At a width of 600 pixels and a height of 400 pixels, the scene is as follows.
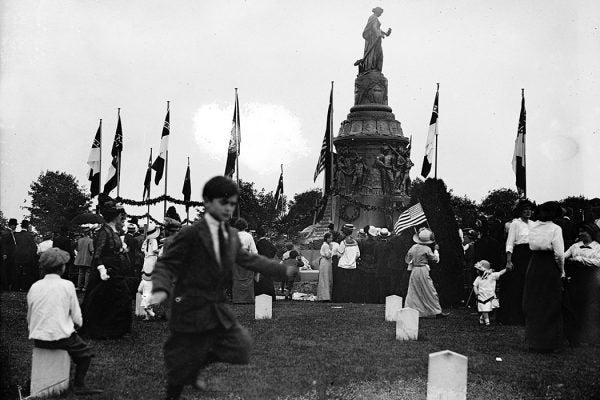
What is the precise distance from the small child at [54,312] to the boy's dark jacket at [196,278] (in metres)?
1.59

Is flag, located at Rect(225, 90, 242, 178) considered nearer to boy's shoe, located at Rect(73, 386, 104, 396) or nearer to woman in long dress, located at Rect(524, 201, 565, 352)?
woman in long dress, located at Rect(524, 201, 565, 352)

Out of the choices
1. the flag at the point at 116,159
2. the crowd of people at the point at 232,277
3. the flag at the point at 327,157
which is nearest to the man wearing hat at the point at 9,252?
the crowd of people at the point at 232,277

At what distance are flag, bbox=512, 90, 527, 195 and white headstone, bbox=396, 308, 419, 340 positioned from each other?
421 inches

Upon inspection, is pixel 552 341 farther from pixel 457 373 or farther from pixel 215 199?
pixel 215 199

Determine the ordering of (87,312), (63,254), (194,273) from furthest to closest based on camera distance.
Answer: (87,312), (63,254), (194,273)

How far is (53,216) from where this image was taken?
6469 centimetres

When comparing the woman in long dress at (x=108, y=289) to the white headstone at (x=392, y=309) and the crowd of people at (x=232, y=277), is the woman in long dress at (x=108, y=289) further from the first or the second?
the white headstone at (x=392, y=309)

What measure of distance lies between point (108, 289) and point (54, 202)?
56211 mm

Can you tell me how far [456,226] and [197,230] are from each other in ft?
47.1

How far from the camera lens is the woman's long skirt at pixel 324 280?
21.8 metres

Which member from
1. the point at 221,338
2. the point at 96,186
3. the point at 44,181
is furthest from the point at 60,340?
the point at 44,181

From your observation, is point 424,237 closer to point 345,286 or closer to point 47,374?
point 345,286

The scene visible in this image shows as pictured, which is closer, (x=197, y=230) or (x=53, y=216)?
(x=197, y=230)

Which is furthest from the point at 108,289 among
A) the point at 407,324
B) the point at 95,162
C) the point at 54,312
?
the point at 95,162
